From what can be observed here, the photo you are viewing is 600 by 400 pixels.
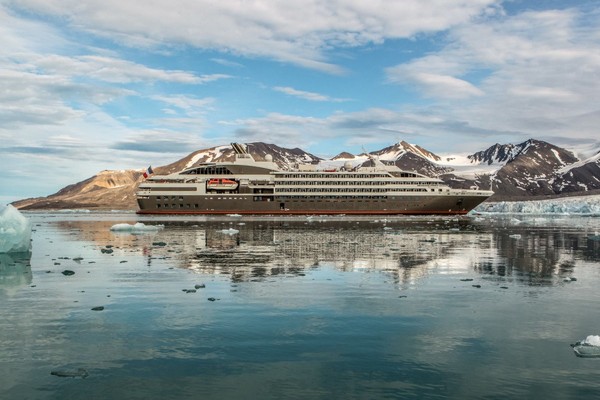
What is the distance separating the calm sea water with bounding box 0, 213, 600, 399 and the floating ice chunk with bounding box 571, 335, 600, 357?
8.1 inches

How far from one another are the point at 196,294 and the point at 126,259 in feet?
35.5

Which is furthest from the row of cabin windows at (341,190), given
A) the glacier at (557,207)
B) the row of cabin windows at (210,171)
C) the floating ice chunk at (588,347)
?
the floating ice chunk at (588,347)

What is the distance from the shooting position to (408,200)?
116m

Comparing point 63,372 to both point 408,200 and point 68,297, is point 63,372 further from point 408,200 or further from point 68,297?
point 408,200

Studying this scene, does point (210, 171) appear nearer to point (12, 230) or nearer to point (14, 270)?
point (12, 230)

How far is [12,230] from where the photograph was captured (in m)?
25.1

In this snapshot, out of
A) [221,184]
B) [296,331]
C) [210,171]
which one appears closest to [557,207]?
[221,184]

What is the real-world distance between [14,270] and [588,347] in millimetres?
19837

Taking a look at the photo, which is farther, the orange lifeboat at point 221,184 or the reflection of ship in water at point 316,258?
the orange lifeboat at point 221,184

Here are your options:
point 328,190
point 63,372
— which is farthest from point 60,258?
point 328,190

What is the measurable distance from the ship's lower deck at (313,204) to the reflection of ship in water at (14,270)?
90368mm

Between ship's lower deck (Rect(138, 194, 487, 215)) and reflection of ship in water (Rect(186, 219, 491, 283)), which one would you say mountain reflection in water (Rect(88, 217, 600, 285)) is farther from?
ship's lower deck (Rect(138, 194, 487, 215))

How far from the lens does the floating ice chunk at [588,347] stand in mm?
9469

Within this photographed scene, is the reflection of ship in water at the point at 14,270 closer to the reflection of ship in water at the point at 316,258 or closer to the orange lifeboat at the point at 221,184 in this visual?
the reflection of ship in water at the point at 316,258
